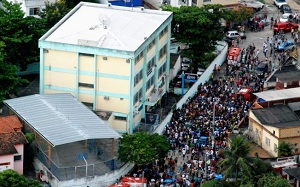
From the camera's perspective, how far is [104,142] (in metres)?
106

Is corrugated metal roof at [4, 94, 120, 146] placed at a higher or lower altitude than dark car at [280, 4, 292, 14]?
lower

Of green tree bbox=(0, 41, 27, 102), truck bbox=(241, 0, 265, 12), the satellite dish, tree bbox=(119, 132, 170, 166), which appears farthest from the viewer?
truck bbox=(241, 0, 265, 12)

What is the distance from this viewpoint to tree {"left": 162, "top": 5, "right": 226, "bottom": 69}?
126625 mm

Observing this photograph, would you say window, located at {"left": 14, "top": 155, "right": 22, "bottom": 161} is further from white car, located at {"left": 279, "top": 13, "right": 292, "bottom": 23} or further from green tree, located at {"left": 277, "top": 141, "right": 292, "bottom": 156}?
white car, located at {"left": 279, "top": 13, "right": 292, "bottom": 23}

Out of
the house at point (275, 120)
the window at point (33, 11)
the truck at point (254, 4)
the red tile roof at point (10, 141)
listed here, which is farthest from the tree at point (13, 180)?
the truck at point (254, 4)

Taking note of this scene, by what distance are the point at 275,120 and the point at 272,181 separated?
11.6 meters

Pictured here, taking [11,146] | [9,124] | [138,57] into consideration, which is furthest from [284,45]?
[11,146]

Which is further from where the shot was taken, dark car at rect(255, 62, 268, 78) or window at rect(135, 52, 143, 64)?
dark car at rect(255, 62, 268, 78)

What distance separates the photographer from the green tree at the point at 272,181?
3868 inches

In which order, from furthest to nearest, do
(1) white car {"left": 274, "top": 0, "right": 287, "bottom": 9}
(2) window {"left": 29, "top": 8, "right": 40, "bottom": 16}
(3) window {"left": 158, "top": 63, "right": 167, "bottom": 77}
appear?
(1) white car {"left": 274, "top": 0, "right": 287, "bottom": 9}
(2) window {"left": 29, "top": 8, "right": 40, "bottom": 16}
(3) window {"left": 158, "top": 63, "right": 167, "bottom": 77}

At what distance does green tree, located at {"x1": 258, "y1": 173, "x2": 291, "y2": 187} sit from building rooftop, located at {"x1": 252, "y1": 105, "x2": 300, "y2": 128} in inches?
370

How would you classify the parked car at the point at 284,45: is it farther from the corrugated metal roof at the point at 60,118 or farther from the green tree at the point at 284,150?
the corrugated metal roof at the point at 60,118

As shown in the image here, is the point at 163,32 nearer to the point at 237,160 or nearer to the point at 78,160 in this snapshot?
the point at 78,160

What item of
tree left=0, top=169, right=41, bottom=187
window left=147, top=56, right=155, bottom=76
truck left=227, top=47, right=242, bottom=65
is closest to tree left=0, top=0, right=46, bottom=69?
window left=147, top=56, right=155, bottom=76
